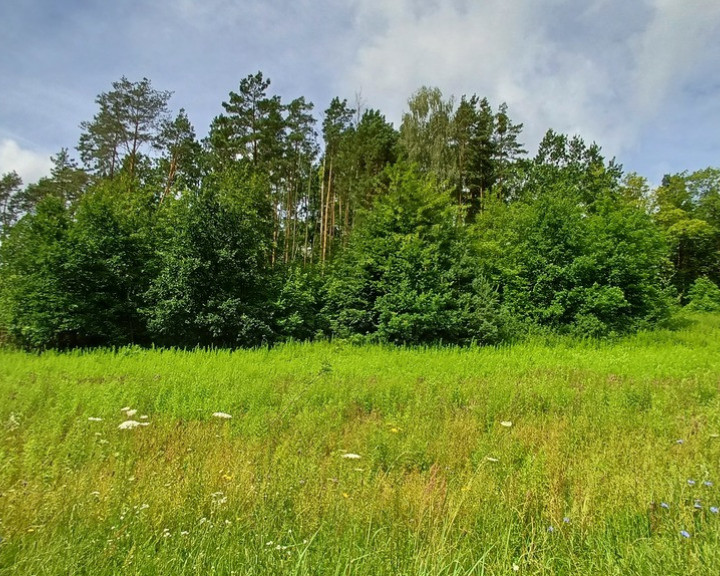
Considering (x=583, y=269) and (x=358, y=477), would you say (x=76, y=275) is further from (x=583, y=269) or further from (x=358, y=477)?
(x=583, y=269)

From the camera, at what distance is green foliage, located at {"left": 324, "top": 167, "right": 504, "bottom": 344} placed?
43.1 ft

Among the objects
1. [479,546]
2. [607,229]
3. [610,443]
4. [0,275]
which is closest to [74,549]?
[479,546]

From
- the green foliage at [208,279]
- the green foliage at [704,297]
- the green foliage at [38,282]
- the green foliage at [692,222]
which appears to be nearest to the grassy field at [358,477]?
the green foliage at [208,279]

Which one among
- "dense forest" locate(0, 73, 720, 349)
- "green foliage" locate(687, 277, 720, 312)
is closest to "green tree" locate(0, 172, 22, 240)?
"dense forest" locate(0, 73, 720, 349)

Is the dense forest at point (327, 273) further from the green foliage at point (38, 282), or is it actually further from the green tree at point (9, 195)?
the green tree at point (9, 195)

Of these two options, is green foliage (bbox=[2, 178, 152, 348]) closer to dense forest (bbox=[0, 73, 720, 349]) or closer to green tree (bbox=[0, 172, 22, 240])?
dense forest (bbox=[0, 73, 720, 349])

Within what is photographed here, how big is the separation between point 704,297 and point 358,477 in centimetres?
3480

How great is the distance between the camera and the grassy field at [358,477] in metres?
2.09

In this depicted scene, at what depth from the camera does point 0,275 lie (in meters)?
14.2

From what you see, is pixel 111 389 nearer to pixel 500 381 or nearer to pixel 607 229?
pixel 500 381

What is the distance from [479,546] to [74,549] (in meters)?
2.31

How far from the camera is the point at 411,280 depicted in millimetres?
13992

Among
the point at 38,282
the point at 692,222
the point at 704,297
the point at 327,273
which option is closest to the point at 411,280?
the point at 327,273

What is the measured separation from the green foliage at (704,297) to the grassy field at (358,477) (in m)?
26.4
